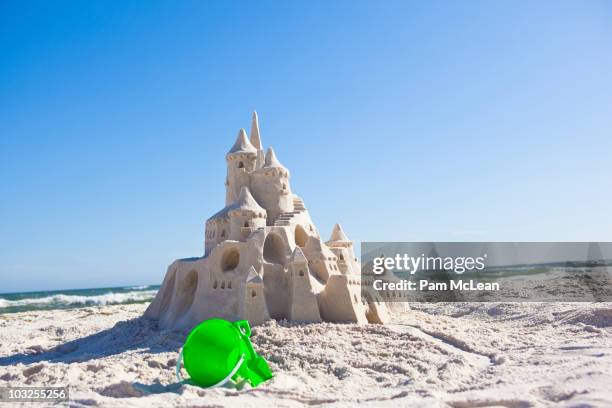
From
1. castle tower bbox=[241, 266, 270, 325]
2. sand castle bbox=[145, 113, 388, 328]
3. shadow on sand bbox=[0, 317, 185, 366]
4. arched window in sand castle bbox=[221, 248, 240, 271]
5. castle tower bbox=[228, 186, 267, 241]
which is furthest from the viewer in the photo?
castle tower bbox=[228, 186, 267, 241]

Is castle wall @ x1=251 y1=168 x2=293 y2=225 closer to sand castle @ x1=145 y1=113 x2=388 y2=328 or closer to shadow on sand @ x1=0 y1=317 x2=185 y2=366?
sand castle @ x1=145 y1=113 x2=388 y2=328

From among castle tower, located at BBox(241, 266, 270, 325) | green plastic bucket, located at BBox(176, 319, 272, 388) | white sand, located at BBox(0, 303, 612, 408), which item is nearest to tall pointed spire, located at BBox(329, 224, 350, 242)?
white sand, located at BBox(0, 303, 612, 408)

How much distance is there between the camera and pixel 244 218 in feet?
46.3

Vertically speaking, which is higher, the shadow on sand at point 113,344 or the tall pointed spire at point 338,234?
the tall pointed spire at point 338,234

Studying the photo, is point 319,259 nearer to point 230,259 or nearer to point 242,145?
point 230,259

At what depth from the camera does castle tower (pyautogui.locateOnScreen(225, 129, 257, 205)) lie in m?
15.8

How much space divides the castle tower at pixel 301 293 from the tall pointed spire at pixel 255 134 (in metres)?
5.64

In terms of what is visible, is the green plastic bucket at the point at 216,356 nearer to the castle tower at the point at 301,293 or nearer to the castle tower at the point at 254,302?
the castle tower at the point at 254,302

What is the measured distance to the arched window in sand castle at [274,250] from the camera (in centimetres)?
1358

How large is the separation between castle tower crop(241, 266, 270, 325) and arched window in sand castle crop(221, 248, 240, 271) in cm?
176

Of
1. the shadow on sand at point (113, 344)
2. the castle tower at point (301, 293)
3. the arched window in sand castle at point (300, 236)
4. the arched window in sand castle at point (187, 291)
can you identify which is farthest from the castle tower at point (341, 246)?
the shadow on sand at point (113, 344)

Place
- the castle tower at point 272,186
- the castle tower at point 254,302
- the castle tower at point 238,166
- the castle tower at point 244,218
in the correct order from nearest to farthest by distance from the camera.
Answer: the castle tower at point 254,302, the castle tower at point 244,218, the castle tower at point 272,186, the castle tower at point 238,166

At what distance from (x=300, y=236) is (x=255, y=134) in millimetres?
4478

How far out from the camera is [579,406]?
18.2 ft
